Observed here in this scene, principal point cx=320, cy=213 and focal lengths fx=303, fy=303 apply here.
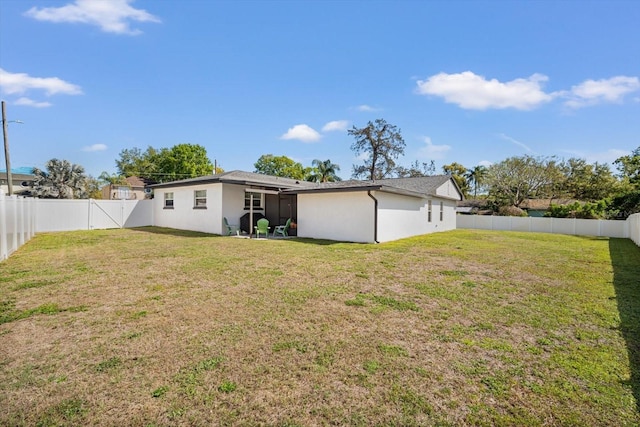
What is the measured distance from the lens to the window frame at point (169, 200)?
60.2 ft

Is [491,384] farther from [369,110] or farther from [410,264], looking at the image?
[369,110]

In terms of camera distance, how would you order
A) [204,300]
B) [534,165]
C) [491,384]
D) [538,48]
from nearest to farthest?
1. [491,384]
2. [204,300]
3. [538,48]
4. [534,165]

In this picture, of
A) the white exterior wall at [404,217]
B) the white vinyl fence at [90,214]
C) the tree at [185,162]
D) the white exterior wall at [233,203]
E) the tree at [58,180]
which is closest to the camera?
the white exterior wall at [404,217]

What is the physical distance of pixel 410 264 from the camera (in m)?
7.95

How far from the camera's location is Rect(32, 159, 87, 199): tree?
23.2 m

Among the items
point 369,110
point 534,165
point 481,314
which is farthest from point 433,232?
point 534,165

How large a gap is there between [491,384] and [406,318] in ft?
5.14

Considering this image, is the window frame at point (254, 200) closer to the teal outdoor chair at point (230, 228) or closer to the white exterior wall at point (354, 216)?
the teal outdoor chair at point (230, 228)

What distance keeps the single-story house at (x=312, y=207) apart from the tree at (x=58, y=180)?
33.3ft

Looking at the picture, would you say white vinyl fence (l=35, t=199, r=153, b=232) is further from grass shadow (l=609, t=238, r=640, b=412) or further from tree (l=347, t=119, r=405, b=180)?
tree (l=347, t=119, r=405, b=180)

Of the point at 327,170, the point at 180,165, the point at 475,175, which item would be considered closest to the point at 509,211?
the point at 327,170

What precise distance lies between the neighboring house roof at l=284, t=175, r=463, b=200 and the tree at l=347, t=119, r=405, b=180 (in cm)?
1491

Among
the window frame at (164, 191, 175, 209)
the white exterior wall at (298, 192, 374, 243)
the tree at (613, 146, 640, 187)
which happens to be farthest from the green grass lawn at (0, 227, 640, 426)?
the tree at (613, 146, 640, 187)

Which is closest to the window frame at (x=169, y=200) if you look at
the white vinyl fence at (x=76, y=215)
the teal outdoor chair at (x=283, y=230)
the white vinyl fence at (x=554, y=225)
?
the white vinyl fence at (x=76, y=215)
